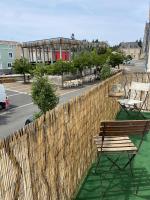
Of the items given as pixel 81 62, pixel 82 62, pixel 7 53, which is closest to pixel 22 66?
pixel 81 62

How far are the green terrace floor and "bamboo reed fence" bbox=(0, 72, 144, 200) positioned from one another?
19 centimetres

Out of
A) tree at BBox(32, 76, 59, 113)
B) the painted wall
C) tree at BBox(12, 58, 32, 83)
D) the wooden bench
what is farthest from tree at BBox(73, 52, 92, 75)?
the wooden bench

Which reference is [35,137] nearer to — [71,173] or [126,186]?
[71,173]

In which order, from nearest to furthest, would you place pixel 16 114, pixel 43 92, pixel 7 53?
pixel 43 92, pixel 16 114, pixel 7 53

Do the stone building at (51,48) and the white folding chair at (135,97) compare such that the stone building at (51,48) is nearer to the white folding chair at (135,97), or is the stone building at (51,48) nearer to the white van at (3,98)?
the white van at (3,98)

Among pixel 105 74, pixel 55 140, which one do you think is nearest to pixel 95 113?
pixel 55 140

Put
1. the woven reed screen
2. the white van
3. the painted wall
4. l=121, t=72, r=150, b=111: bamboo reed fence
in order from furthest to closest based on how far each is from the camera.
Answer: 1. the painted wall
2. the white van
3. l=121, t=72, r=150, b=111: bamboo reed fence
4. the woven reed screen

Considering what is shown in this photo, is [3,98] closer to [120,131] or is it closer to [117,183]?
→ [117,183]

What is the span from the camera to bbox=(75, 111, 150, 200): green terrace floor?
377cm

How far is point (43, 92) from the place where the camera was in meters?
12.7

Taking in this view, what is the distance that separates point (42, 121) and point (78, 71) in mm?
35948

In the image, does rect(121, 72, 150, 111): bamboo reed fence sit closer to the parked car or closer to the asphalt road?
the asphalt road

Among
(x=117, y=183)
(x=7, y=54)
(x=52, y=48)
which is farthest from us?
(x=7, y=54)

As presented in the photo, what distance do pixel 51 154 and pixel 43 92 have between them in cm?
1001
